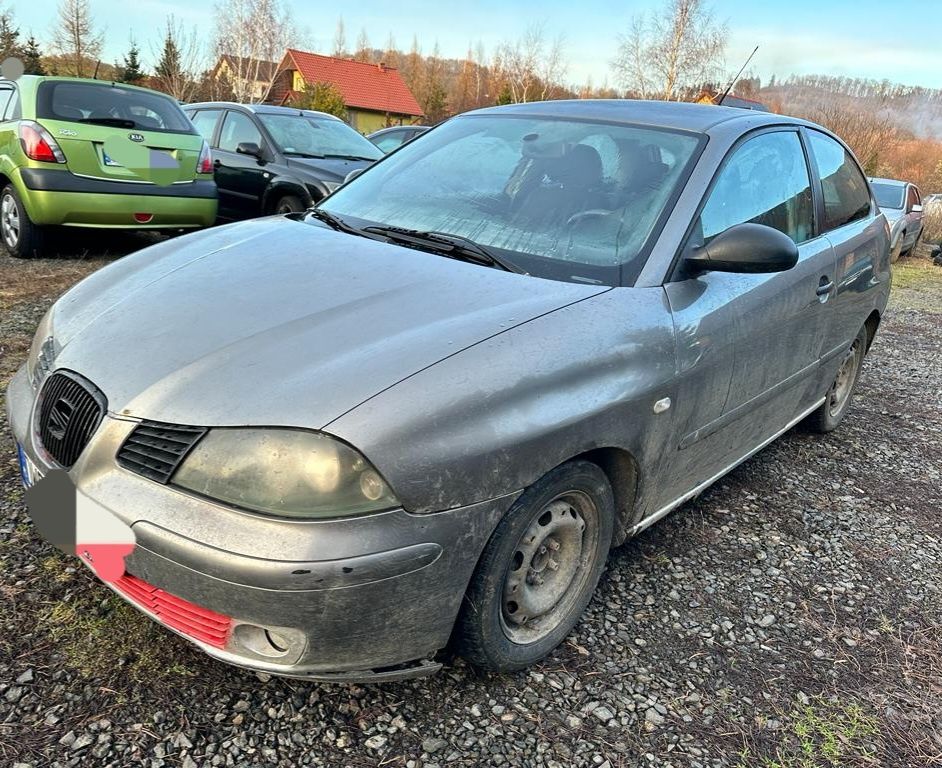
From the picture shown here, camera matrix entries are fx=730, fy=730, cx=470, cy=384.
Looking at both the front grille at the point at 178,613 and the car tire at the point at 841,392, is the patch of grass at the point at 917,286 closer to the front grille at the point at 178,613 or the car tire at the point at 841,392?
the car tire at the point at 841,392

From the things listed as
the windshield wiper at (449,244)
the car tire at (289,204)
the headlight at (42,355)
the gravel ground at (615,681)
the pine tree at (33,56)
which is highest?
the pine tree at (33,56)

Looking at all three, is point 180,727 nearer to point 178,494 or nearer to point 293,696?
point 293,696

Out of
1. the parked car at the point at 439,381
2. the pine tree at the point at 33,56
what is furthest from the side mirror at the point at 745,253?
the pine tree at the point at 33,56

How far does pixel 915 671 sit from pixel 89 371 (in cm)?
265

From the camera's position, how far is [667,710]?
2.09m

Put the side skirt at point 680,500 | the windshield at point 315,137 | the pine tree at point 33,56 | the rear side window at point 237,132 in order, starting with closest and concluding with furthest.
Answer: the side skirt at point 680,500 → the windshield at point 315,137 → the rear side window at point 237,132 → the pine tree at point 33,56

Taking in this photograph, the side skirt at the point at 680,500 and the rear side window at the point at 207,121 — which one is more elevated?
the rear side window at the point at 207,121

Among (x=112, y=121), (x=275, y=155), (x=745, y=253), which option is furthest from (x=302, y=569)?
(x=275, y=155)

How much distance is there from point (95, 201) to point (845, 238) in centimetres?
545

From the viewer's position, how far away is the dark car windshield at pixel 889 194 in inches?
536

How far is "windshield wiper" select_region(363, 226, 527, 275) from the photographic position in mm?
2377

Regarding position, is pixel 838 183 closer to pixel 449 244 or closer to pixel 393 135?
pixel 449 244

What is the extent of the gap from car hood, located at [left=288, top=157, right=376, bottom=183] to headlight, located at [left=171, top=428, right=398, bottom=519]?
5742 mm

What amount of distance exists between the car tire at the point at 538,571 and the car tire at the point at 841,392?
2369mm
